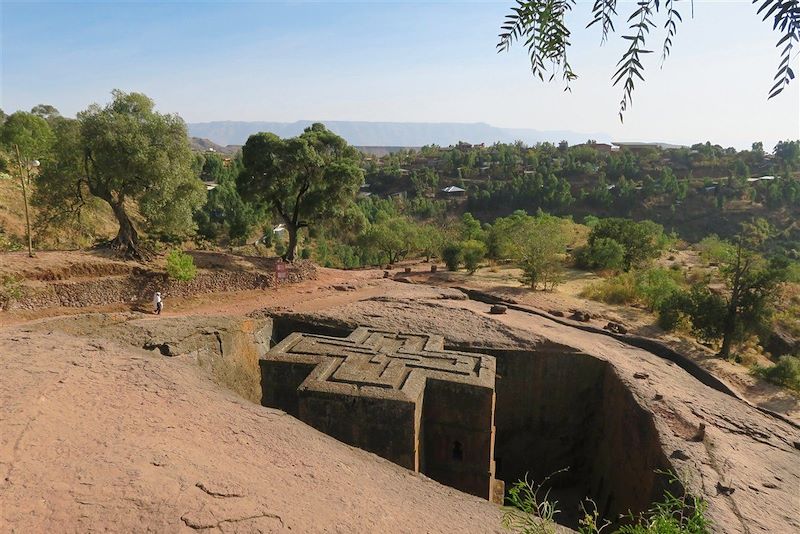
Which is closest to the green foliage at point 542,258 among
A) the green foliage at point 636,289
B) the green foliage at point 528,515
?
the green foliage at point 636,289

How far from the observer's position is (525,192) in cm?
5934

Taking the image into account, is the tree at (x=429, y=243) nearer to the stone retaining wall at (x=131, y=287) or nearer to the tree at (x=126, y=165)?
the stone retaining wall at (x=131, y=287)

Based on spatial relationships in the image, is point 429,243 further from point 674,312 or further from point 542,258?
point 674,312

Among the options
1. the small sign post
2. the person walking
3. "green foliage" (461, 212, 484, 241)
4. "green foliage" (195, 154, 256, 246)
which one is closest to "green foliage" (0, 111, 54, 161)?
"green foliage" (195, 154, 256, 246)

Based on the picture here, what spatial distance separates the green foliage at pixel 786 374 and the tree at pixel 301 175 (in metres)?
15.9

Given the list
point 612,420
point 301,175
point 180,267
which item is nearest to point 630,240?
point 612,420

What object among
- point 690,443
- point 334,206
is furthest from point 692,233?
point 690,443

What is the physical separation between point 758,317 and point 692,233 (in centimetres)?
4059

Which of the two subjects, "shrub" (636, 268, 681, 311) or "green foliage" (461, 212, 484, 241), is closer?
"shrub" (636, 268, 681, 311)

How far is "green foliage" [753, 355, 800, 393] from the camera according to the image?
15.0 m

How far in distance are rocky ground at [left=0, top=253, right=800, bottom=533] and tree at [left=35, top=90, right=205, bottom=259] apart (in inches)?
232

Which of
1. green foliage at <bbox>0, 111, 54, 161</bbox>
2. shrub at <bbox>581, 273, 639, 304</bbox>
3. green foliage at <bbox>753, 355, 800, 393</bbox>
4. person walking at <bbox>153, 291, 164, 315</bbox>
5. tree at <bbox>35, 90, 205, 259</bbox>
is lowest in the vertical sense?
green foliage at <bbox>753, 355, 800, 393</bbox>

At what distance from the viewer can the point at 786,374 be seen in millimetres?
15062

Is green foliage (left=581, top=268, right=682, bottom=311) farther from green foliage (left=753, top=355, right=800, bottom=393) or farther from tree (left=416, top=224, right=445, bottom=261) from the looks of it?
tree (left=416, top=224, right=445, bottom=261)
